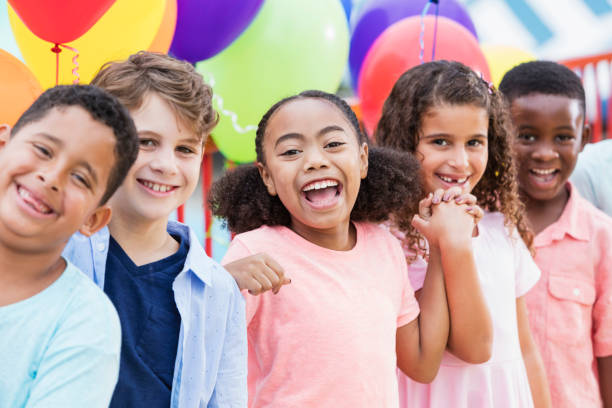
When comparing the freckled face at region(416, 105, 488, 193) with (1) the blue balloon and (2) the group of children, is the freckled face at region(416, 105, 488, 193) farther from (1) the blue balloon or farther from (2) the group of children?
(1) the blue balloon

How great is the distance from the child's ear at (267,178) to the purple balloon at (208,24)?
894 mm

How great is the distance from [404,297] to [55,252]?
89cm

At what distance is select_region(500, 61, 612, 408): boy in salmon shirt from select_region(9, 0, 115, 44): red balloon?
4.73 feet

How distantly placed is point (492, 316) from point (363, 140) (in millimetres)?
610

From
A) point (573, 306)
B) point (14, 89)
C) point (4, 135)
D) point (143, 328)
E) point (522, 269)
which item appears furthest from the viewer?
point (573, 306)

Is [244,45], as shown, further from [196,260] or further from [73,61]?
[196,260]

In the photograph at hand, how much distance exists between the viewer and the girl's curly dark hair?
5.43 ft

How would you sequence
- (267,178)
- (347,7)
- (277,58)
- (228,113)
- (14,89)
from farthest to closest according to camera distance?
(347,7) → (228,113) → (277,58) → (14,89) → (267,178)

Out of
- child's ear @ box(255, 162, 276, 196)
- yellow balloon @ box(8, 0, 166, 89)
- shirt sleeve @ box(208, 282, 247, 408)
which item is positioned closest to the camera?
shirt sleeve @ box(208, 282, 247, 408)

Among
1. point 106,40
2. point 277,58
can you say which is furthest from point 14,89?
point 277,58

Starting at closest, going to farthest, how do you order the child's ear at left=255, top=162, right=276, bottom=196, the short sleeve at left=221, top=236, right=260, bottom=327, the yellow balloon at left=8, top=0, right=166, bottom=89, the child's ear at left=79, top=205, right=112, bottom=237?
the child's ear at left=79, top=205, right=112, bottom=237 < the short sleeve at left=221, top=236, right=260, bottom=327 < the child's ear at left=255, top=162, right=276, bottom=196 < the yellow balloon at left=8, top=0, right=166, bottom=89

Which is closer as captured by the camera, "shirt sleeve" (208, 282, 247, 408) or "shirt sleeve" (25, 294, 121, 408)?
"shirt sleeve" (25, 294, 121, 408)

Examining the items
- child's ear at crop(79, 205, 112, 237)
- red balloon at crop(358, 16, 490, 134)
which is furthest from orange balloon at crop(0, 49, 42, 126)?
red balloon at crop(358, 16, 490, 134)

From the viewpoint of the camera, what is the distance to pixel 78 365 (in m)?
0.95
